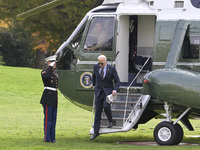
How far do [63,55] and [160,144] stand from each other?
3.27 meters

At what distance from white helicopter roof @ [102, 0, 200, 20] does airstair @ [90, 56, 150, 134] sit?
5.05ft

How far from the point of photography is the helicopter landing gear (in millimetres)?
11984

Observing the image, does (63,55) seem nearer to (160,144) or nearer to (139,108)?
(139,108)

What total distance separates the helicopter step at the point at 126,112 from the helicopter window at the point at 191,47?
1.26 m

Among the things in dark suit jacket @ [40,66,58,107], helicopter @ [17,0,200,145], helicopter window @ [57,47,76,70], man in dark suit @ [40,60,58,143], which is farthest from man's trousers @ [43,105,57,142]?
helicopter window @ [57,47,76,70]

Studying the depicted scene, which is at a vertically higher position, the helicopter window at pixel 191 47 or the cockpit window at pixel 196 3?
the cockpit window at pixel 196 3

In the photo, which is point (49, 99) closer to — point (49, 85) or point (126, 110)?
point (49, 85)

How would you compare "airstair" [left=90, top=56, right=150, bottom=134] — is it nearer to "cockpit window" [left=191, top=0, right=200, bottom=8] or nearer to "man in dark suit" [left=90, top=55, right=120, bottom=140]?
"man in dark suit" [left=90, top=55, right=120, bottom=140]

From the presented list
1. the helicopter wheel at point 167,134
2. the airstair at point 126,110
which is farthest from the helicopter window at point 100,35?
the helicopter wheel at point 167,134

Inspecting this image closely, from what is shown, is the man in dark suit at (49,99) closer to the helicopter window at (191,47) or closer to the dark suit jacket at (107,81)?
the dark suit jacket at (107,81)

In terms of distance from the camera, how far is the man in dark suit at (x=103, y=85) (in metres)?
12.2

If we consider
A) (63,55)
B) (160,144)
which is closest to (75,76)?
(63,55)

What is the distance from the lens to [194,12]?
12.7m

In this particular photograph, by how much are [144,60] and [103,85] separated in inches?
72.6
